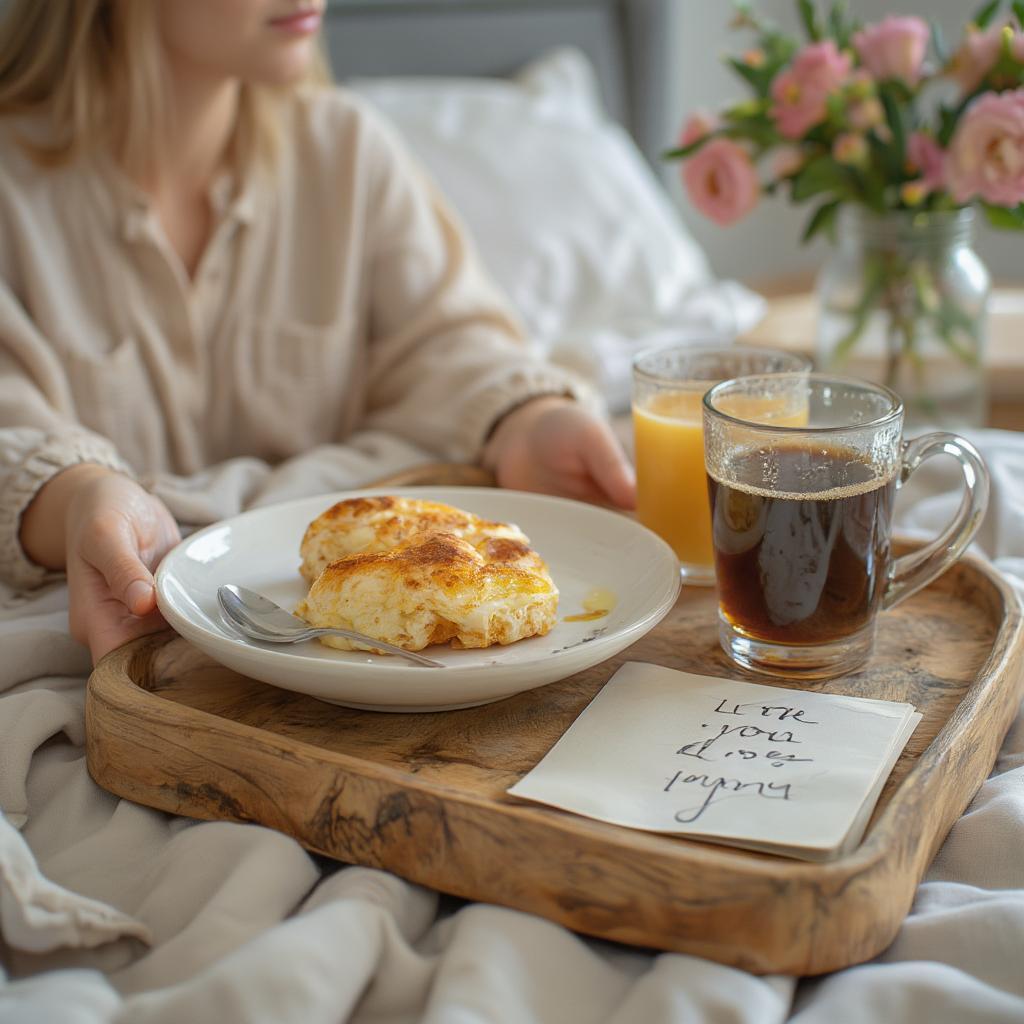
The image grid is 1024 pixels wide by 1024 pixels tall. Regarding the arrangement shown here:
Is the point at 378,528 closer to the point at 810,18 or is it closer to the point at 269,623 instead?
the point at 269,623

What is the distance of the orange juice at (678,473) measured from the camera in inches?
39.1

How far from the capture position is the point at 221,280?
152 centimetres

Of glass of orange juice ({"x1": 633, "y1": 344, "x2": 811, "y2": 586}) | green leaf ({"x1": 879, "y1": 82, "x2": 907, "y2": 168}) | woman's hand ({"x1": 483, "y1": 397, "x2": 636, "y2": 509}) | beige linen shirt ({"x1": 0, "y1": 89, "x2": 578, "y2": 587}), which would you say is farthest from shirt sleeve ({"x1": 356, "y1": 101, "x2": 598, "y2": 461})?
green leaf ({"x1": 879, "y1": 82, "x2": 907, "y2": 168})

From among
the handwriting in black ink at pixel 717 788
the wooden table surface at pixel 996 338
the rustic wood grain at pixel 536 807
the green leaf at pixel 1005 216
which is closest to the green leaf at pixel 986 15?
the green leaf at pixel 1005 216

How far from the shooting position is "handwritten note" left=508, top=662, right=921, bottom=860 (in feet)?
2.10

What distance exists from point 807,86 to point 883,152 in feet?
0.47

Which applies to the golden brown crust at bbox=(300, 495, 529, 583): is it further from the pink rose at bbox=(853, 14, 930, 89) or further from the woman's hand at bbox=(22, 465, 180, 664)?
the pink rose at bbox=(853, 14, 930, 89)

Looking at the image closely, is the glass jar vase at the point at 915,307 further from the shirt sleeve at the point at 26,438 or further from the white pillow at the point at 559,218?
the shirt sleeve at the point at 26,438

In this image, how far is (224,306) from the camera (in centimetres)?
152

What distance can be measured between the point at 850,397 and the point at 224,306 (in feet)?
2.98

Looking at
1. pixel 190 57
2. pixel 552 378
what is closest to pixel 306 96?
pixel 190 57

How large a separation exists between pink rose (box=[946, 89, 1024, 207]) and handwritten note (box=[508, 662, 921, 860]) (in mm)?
742

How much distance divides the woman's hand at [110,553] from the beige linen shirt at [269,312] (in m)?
0.29

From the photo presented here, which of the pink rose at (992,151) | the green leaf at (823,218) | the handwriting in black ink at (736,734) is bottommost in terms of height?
the handwriting in black ink at (736,734)
